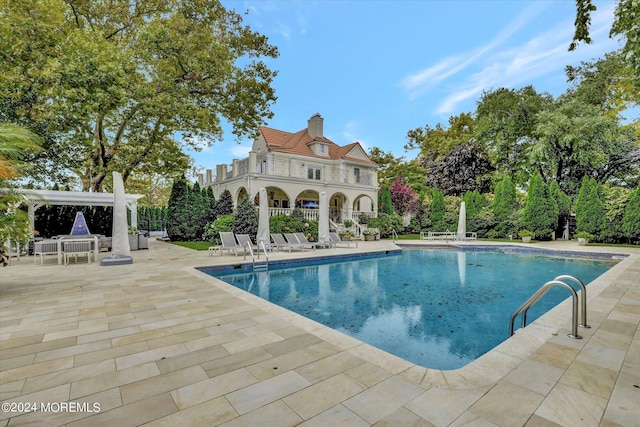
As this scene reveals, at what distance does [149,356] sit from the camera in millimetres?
3145

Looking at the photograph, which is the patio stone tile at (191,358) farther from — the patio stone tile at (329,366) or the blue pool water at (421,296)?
the blue pool water at (421,296)

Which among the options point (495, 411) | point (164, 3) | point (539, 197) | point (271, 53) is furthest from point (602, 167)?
point (164, 3)

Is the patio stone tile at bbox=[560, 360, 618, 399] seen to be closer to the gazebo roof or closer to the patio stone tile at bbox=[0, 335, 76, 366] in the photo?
the patio stone tile at bbox=[0, 335, 76, 366]

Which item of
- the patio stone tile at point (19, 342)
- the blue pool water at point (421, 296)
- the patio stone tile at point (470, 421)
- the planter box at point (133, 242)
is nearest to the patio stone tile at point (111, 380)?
the patio stone tile at point (19, 342)

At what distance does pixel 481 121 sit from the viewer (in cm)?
2609

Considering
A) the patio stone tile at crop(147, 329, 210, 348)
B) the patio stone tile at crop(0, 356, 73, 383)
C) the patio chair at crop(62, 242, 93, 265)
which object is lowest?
the patio stone tile at crop(147, 329, 210, 348)

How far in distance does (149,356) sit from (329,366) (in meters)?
1.86

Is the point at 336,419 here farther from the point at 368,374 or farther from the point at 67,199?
the point at 67,199

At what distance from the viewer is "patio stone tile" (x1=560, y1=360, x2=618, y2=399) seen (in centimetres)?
251

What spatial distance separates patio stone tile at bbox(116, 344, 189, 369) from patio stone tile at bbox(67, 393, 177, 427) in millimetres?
774

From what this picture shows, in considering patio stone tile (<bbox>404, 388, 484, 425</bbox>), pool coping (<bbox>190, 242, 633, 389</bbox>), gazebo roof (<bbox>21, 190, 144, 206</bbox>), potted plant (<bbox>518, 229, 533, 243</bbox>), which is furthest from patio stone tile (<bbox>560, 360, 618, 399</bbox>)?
potted plant (<bbox>518, 229, 533, 243</bbox>)

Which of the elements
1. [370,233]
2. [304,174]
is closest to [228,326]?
[370,233]

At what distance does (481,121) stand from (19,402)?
99.0ft

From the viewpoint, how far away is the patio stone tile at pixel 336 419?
2.06 meters
